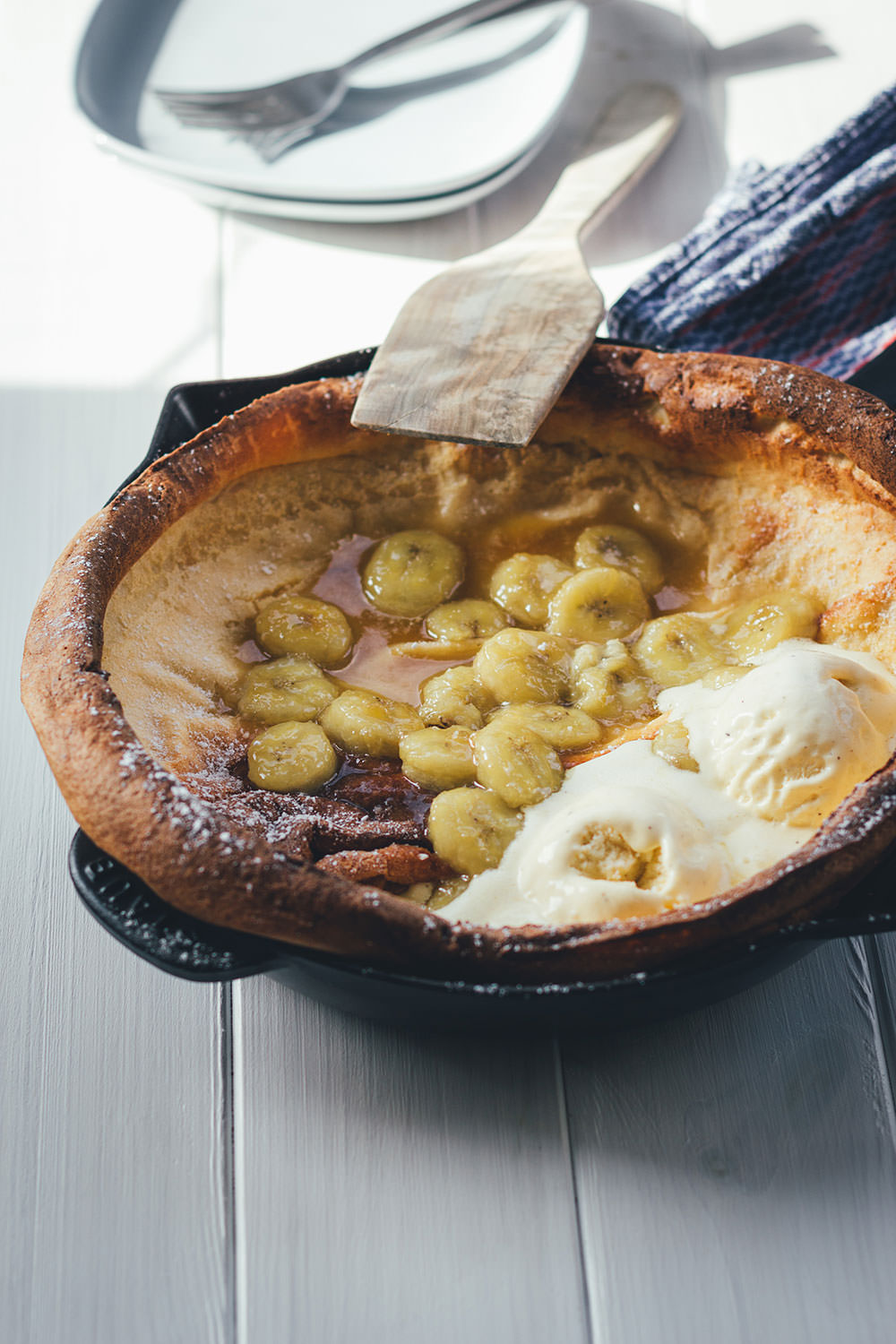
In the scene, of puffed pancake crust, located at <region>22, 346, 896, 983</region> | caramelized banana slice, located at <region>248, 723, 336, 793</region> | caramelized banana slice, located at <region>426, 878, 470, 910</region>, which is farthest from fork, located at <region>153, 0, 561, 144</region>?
caramelized banana slice, located at <region>426, 878, 470, 910</region>

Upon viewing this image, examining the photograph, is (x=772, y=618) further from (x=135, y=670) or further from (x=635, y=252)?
(x=635, y=252)

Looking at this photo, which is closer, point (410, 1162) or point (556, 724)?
point (410, 1162)

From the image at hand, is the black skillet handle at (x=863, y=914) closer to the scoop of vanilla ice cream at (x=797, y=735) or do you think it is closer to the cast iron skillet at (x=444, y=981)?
the cast iron skillet at (x=444, y=981)

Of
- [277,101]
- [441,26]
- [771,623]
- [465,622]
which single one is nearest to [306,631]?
[465,622]

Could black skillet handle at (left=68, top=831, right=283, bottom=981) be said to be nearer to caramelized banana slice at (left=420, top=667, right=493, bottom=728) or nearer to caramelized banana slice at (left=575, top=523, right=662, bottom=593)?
caramelized banana slice at (left=420, top=667, right=493, bottom=728)

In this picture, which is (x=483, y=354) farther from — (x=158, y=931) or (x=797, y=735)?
(x=158, y=931)

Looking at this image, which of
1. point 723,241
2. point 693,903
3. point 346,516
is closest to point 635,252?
point 723,241
